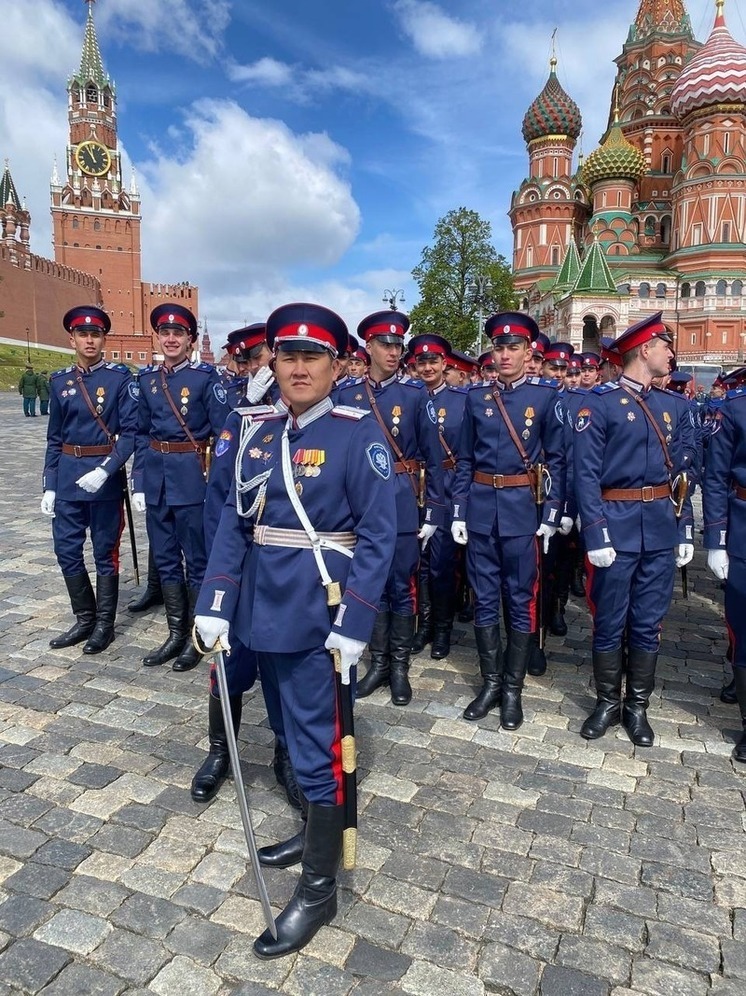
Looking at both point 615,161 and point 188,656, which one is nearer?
point 188,656

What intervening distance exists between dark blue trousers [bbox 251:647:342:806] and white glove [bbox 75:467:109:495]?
308 centimetres

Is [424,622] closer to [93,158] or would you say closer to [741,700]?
[741,700]

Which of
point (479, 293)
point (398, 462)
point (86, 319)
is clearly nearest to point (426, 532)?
point (398, 462)

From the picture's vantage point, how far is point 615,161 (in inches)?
2032

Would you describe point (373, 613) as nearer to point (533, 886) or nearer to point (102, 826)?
point (533, 886)

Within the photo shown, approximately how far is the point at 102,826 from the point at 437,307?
140ft

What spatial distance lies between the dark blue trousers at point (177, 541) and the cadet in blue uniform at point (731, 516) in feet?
12.0

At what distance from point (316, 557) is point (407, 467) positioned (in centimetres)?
239

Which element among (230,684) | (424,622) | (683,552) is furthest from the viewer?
(424,622)

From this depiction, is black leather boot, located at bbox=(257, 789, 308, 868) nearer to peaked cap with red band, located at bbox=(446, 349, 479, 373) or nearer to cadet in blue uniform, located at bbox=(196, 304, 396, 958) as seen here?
cadet in blue uniform, located at bbox=(196, 304, 396, 958)

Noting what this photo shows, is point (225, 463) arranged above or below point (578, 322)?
below

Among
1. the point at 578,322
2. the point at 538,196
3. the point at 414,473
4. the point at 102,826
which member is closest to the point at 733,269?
the point at 578,322

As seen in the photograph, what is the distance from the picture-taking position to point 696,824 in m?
3.47

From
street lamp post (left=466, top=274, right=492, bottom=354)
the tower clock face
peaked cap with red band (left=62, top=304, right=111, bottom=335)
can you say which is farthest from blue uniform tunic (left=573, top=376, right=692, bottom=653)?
the tower clock face
